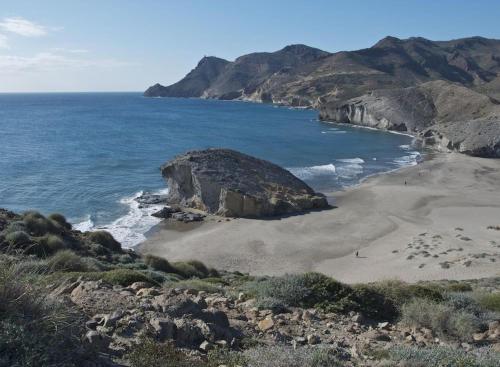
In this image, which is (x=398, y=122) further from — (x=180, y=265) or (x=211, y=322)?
(x=211, y=322)

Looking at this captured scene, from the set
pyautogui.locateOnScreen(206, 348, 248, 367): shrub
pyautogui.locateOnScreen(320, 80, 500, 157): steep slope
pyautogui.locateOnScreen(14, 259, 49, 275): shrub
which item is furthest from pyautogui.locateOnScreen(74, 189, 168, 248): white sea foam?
pyautogui.locateOnScreen(320, 80, 500, 157): steep slope

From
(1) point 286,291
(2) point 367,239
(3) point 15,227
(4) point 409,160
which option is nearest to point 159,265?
(3) point 15,227

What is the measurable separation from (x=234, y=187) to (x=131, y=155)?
29.8 m

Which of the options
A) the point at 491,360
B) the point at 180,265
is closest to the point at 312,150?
the point at 180,265

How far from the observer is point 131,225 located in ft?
125

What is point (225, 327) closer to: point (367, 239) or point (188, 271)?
point (188, 271)

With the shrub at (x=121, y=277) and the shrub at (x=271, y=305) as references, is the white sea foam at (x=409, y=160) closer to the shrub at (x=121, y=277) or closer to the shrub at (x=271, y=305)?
the shrub at (x=121, y=277)

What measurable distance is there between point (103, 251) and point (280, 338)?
15.0 m

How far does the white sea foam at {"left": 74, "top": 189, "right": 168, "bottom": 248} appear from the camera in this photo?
35.2 meters

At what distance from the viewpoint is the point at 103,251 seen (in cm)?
2183

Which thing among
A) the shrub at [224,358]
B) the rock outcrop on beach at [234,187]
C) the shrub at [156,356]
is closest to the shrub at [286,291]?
the shrub at [224,358]

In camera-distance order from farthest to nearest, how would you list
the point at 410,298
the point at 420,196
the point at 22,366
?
the point at 420,196
the point at 410,298
the point at 22,366

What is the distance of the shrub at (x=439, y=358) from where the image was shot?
22.4ft

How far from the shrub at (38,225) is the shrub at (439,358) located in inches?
676
